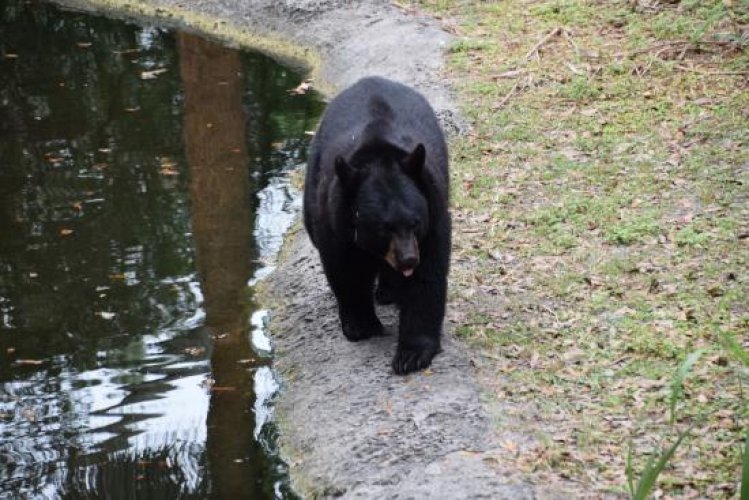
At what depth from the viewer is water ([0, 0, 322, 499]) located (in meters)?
6.59

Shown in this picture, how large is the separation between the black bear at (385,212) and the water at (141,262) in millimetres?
934

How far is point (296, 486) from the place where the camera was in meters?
6.12

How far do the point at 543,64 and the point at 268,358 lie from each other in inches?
212

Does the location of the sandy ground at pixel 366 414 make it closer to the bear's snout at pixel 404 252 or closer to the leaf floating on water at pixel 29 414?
the bear's snout at pixel 404 252

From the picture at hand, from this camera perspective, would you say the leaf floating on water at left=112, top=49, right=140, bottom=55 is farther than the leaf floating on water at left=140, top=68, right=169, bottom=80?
Yes

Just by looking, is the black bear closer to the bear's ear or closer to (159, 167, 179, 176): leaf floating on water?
the bear's ear

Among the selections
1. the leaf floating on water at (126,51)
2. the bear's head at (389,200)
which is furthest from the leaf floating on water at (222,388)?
the leaf floating on water at (126,51)

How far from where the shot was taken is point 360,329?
6.95 metres

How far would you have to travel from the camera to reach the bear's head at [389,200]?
5.99 m

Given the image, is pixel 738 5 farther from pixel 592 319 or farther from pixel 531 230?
pixel 592 319

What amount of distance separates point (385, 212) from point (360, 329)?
116cm

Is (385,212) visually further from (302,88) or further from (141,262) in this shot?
Answer: (302,88)

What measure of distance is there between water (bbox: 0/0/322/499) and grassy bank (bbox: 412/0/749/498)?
4.93 ft

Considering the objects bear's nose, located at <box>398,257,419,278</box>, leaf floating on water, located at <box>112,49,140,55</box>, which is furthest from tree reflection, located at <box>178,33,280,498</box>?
bear's nose, located at <box>398,257,419,278</box>
